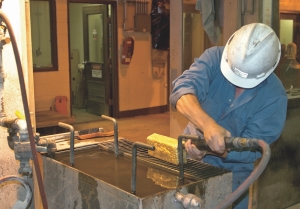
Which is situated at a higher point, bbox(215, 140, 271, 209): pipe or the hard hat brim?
the hard hat brim

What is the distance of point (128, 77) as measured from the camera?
664cm

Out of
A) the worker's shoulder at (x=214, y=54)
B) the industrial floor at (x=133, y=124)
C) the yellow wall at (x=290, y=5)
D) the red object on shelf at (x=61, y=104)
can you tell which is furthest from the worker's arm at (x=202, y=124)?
the red object on shelf at (x=61, y=104)

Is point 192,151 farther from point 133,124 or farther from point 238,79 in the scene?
point 133,124

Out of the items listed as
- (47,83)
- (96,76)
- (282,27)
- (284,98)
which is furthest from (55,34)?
(284,98)

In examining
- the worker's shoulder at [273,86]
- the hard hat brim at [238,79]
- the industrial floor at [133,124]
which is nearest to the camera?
the hard hat brim at [238,79]

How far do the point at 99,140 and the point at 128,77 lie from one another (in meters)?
4.69

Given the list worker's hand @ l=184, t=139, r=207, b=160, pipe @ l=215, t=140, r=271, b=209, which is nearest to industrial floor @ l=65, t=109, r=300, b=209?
worker's hand @ l=184, t=139, r=207, b=160

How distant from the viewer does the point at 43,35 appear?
5.92 m

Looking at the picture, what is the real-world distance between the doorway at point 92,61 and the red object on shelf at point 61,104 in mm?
450

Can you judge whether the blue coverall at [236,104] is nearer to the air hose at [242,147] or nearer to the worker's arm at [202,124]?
the worker's arm at [202,124]

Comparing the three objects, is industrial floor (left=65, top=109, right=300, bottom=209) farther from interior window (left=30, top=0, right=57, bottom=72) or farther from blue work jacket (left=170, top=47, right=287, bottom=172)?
blue work jacket (left=170, top=47, right=287, bottom=172)

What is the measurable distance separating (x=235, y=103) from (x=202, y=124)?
0.36 m

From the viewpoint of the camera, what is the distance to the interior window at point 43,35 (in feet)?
19.1

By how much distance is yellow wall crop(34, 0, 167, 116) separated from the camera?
19.5ft
